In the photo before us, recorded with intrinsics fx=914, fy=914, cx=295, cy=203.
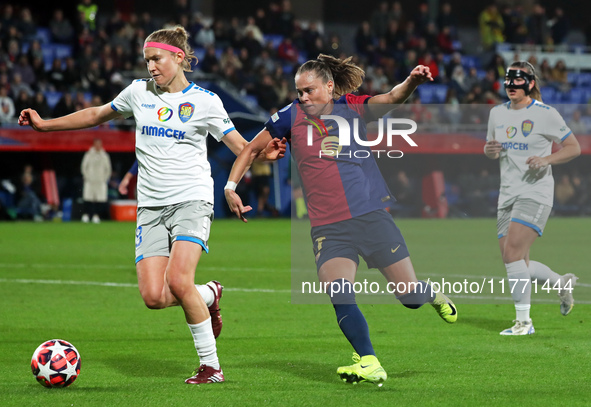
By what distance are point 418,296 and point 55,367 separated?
2.33 meters

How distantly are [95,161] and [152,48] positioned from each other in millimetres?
16772

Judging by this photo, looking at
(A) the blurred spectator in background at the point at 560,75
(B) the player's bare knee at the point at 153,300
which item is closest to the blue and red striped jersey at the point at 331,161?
(B) the player's bare knee at the point at 153,300

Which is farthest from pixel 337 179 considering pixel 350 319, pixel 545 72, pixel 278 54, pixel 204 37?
pixel 545 72

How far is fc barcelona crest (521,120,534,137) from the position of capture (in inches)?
320

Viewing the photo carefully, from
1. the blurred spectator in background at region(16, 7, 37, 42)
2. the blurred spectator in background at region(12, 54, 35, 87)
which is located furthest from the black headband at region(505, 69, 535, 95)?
the blurred spectator in background at region(16, 7, 37, 42)

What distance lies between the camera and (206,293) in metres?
6.42

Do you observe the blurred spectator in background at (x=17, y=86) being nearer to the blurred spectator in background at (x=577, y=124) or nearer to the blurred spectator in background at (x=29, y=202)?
the blurred spectator in background at (x=29, y=202)

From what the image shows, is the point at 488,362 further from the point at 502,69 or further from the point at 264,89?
the point at 502,69

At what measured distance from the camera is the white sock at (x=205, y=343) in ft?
18.7

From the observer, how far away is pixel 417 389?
5473 millimetres

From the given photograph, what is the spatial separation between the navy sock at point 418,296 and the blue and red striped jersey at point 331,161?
587 mm

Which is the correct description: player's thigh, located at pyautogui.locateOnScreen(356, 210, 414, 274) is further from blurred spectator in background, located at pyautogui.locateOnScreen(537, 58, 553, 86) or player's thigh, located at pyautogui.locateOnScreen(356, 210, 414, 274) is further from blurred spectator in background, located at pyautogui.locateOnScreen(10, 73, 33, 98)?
blurred spectator in background, located at pyautogui.locateOnScreen(537, 58, 553, 86)
